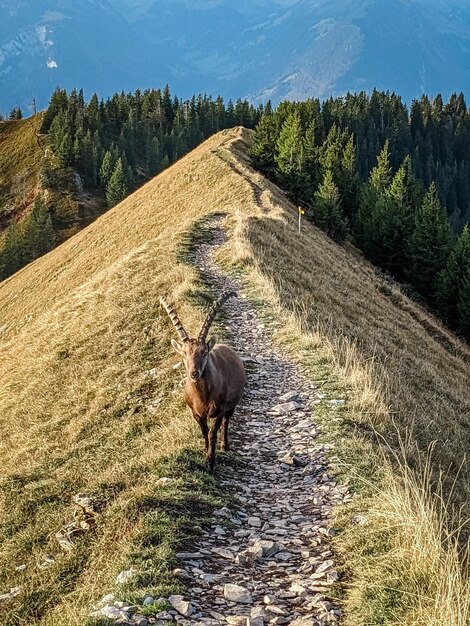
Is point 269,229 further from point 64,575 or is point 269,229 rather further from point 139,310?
point 64,575

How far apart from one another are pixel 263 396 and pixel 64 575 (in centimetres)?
651

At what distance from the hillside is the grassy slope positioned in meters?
95.7

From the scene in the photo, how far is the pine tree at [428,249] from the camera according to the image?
59531 millimetres

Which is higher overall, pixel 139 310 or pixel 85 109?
pixel 85 109

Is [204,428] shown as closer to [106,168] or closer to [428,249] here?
[428,249]

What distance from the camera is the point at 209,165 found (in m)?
64.4

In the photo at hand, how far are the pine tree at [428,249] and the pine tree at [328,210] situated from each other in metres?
7.29

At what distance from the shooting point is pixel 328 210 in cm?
6241

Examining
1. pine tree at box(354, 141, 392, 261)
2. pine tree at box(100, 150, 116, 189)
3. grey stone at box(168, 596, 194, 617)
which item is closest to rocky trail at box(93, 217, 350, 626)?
grey stone at box(168, 596, 194, 617)

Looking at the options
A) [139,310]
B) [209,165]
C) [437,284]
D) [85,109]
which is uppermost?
[85,109]

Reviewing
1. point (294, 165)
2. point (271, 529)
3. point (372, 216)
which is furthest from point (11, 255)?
point (271, 529)

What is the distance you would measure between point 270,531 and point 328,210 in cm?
5597

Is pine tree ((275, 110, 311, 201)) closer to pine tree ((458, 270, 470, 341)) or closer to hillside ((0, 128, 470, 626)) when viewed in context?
pine tree ((458, 270, 470, 341))

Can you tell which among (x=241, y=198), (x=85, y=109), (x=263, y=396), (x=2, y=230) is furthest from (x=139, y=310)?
(x=85, y=109)
